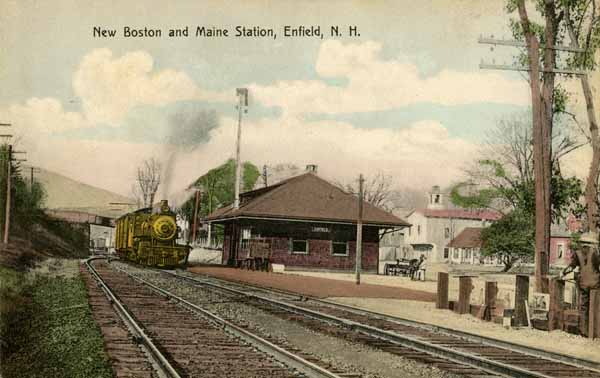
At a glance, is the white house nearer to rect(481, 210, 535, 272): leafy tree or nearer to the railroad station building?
rect(481, 210, 535, 272): leafy tree

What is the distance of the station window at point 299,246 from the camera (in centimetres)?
3494

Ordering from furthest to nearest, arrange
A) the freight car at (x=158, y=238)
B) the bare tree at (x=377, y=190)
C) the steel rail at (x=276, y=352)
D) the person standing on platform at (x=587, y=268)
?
the bare tree at (x=377, y=190)
the freight car at (x=158, y=238)
the person standing on platform at (x=587, y=268)
the steel rail at (x=276, y=352)

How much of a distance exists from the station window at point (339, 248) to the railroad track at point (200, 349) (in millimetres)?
20461

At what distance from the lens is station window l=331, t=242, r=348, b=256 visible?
1385 inches

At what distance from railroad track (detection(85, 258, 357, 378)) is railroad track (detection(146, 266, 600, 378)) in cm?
159

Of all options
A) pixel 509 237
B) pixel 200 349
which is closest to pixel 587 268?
pixel 200 349

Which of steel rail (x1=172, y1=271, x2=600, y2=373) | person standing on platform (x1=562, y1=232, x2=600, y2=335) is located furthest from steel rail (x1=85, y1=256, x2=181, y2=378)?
person standing on platform (x1=562, y1=232, x2=600, y2=335)

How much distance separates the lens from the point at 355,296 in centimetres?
1983

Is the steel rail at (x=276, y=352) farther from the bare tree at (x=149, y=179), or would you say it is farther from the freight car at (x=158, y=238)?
the freight car at (x=158, y=238)

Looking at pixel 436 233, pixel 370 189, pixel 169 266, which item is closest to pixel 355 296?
pixel 169 266

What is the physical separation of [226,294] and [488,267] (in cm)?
3040

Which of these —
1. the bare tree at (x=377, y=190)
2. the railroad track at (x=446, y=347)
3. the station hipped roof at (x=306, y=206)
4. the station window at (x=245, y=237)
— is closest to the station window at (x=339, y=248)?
the station hipped roof at (x=306, y=206)

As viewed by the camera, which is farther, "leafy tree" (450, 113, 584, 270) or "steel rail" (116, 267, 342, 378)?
"leafy tree" (450, 113, 584, 270)

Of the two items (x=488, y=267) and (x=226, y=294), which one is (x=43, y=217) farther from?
(x=488, y=267)
